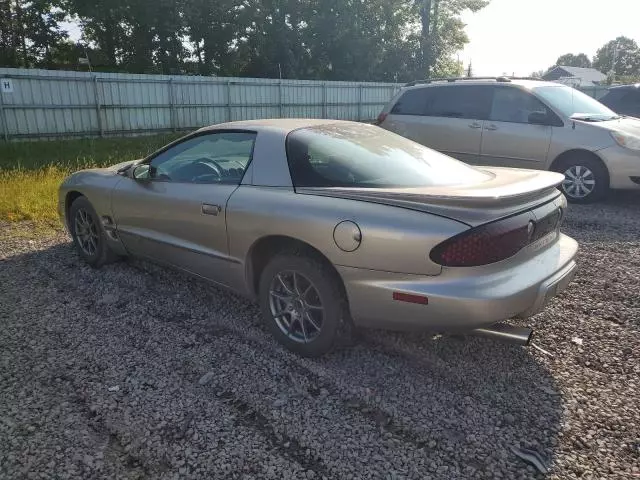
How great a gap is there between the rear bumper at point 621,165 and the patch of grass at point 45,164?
7.59m

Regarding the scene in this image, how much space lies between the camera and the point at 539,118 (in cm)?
742

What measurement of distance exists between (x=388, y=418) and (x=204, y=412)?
97 centimetres

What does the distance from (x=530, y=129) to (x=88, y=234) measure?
6154 mm

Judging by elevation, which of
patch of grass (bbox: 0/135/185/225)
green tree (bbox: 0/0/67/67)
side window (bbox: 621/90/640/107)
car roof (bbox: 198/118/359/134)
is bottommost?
patch of grass (bbox: 0/135/185/225)

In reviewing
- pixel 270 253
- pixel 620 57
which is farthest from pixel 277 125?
pixel 620 57

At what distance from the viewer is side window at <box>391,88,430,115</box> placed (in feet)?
28.1

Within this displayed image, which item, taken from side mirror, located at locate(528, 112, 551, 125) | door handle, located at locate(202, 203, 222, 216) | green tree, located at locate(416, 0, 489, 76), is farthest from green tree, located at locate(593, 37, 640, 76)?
door handle, located at locate(202, 203, 222, 216)

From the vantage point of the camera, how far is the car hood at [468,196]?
2.67m

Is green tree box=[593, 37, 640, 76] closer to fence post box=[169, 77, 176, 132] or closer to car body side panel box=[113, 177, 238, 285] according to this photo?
fence post box=[169, 77, 176, 132]

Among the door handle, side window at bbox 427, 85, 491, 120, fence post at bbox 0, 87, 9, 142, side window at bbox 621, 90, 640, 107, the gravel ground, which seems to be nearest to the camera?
the gravel ground

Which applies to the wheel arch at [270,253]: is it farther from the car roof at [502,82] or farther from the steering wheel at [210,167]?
the car roof at [502,82]

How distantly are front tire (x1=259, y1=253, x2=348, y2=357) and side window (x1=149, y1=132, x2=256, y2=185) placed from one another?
2.46 feet

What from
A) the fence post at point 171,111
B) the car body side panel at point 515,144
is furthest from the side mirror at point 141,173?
the fence post at point 171,111

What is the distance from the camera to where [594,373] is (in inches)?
118
